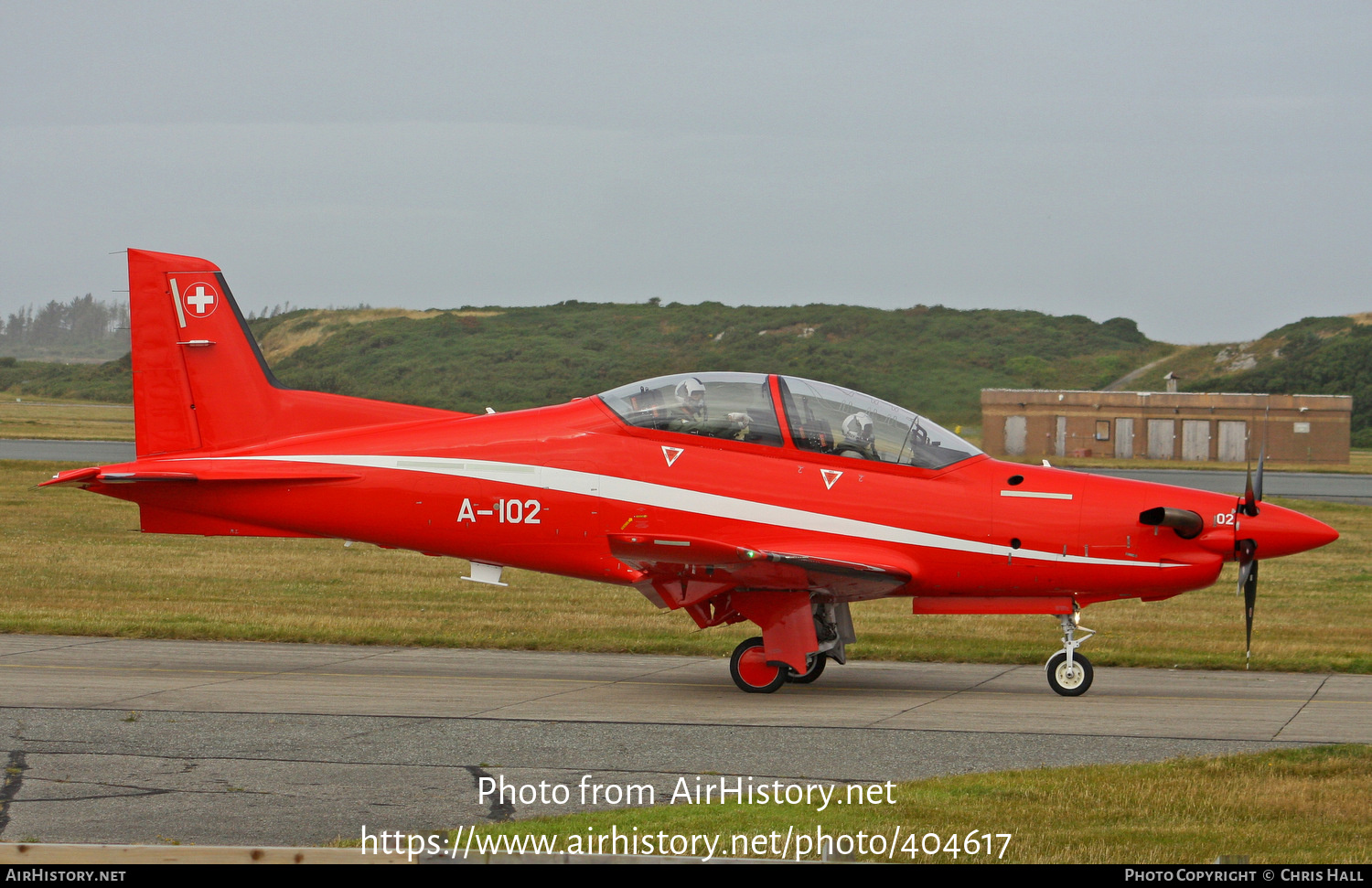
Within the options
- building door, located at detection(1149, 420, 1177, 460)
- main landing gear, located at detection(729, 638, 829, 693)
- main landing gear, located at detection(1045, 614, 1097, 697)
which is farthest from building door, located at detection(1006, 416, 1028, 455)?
main landing gear, located at detection(729, 638, 829, 693)

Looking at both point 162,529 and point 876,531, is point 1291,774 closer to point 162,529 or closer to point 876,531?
point 876,531

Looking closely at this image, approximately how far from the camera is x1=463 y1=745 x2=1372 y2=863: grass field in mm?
Answer: 6379

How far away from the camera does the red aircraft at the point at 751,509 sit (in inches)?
442

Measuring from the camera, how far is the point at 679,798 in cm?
774

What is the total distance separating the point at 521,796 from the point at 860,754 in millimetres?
2647

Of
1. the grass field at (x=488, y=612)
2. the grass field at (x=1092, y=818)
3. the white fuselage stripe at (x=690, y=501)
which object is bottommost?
the grass field at (x=488, y=612)

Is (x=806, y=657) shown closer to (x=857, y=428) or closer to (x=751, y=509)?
(x=751, y=509)

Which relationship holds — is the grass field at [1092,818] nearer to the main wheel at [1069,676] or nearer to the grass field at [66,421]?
the main wheel at [1069,676]

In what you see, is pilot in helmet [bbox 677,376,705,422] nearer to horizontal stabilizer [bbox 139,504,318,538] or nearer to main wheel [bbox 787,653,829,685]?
main wheel [bbox 787,653,829,685]

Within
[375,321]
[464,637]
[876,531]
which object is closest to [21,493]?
[464,637]

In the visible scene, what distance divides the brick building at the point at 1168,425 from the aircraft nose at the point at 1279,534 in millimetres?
50216

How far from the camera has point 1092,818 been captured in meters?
7.14

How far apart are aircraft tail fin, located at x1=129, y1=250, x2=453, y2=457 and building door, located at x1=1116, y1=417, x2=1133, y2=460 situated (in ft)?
178

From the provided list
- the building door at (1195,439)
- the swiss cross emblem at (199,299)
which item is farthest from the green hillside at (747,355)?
the swiss cross emblem at (199,299)
